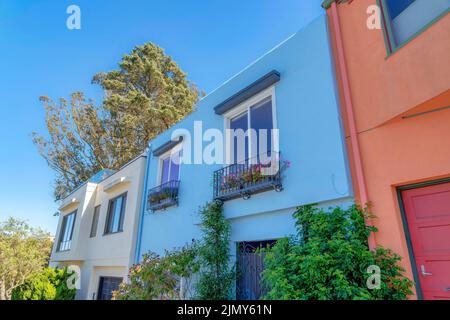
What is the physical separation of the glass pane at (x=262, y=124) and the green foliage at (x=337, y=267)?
2.41 m

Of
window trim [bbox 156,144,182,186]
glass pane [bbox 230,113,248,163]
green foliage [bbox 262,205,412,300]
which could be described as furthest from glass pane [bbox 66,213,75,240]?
green foliage [bbox 262,205,412,300]

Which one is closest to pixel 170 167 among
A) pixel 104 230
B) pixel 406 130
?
pixel 104 230

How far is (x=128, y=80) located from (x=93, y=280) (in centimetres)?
1275

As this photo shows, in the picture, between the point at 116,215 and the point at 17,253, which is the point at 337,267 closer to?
the point at 116,215

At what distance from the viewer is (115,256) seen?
32.8 feet

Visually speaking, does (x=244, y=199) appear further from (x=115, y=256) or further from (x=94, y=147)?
(x=94, y=147)

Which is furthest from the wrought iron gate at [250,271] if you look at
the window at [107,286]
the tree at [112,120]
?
the tree at [112,120]

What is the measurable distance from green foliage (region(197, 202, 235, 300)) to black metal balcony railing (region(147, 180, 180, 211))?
77.6 inches

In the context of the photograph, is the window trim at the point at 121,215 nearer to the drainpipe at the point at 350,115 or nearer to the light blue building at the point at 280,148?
the light blue building at the point at 280,148

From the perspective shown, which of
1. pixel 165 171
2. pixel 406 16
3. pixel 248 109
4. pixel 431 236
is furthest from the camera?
pixel 165 171

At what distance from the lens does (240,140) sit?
21.9ft

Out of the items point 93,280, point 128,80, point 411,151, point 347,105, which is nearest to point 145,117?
point 128,80

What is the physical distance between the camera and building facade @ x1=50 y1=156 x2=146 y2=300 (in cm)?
989

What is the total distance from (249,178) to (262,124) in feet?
4.58
